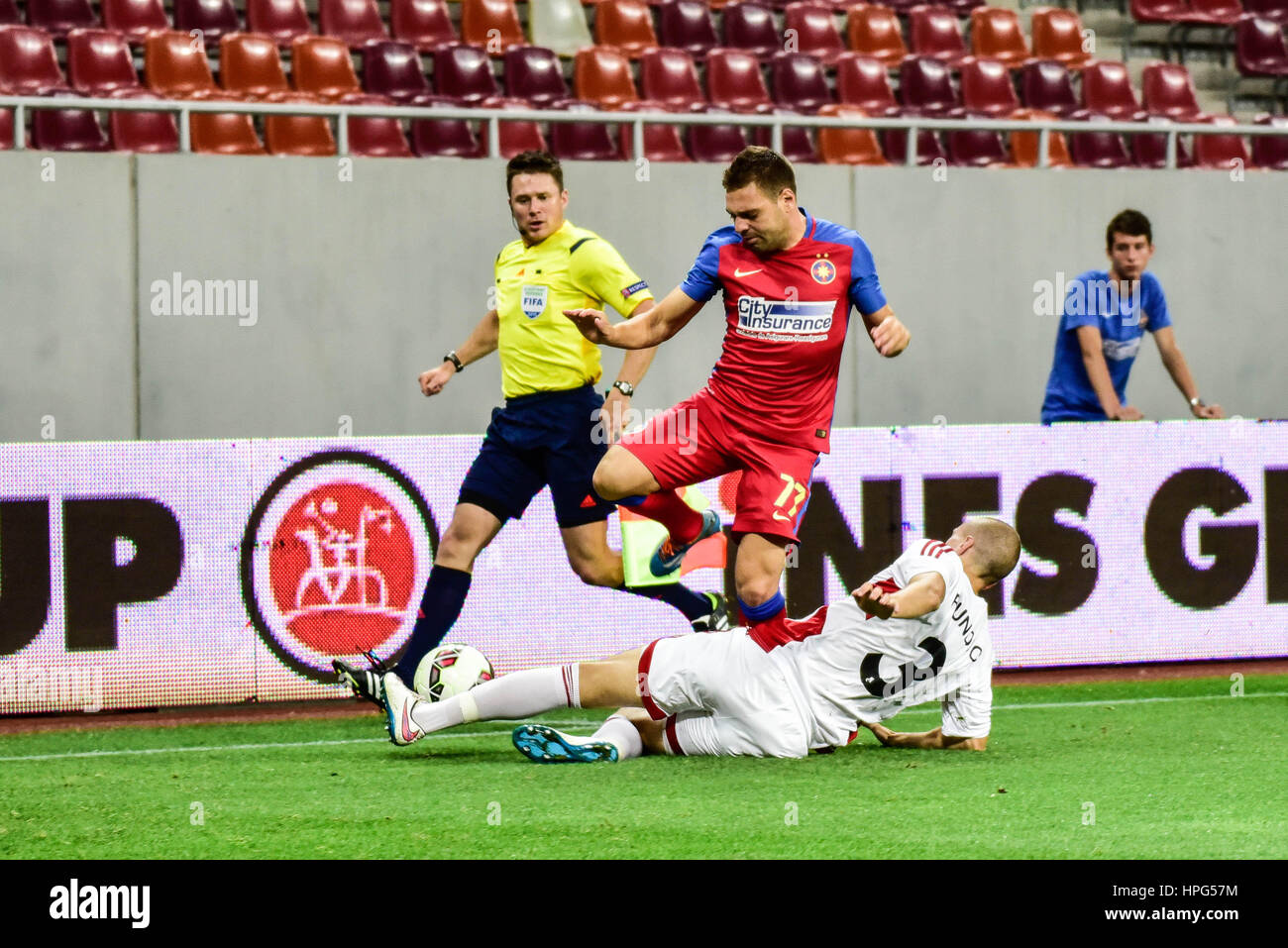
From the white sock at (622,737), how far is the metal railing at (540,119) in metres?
5.82

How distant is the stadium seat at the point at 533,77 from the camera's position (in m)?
13.8

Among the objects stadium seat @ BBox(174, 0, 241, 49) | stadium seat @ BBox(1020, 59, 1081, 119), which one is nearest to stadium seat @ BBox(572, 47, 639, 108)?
stadium seat @ BBox(174, 0, 241, 49)

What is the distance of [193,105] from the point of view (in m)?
11.2

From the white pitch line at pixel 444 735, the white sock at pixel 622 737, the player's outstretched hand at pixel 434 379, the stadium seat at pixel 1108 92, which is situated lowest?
the white pitch line at pixel 444 735

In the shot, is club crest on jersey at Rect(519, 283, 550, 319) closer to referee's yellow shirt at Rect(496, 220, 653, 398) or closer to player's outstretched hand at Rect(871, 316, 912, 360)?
referee's yellow shirt at Rect(496, 220, 653, 398)

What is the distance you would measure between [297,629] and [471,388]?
13.7ft

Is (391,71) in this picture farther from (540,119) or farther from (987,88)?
(987,88)

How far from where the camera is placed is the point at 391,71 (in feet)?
44.2

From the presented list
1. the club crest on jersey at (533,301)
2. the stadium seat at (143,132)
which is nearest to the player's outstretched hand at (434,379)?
the club crest on jersey at (533,301)

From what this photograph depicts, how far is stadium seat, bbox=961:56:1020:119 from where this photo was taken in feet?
49.4

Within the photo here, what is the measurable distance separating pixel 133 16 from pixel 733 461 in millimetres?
8122

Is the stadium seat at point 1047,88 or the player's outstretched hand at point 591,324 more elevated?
the stadium seat at point 1047,88

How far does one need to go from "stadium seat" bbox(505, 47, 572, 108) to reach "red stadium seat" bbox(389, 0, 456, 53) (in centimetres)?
71

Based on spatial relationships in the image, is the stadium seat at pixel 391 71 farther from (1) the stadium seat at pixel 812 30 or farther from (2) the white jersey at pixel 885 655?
(2) the white jersey at pixel 885 655
